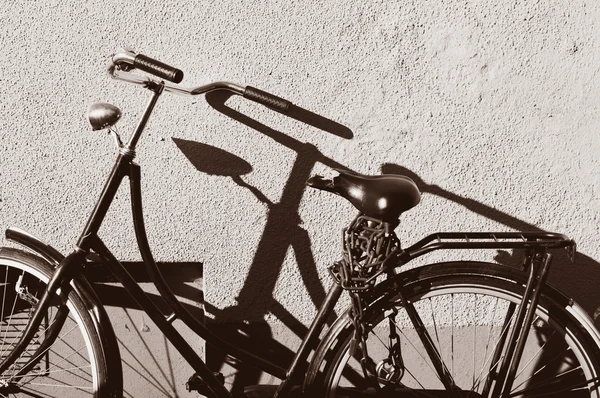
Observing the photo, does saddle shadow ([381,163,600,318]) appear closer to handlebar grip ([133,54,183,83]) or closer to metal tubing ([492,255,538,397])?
metal tubing ([492,255,538,397])

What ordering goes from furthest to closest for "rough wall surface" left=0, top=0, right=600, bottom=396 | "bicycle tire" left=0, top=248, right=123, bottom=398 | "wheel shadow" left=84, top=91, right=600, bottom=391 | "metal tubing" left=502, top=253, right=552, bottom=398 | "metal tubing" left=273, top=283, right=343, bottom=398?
1. "wheel shadow" left=84, top=91, right=600, bottom=391
2. "rough wall surface" left=0, top=0, right=600, bottom=396
3. "bicycle tire" left=0, top=248, right=123, bottom=398
4. "metal tubing" left=273, top=283, right=343, bottom=398
5. "metal tubing" left=502, top=253, right=552, bottom=398

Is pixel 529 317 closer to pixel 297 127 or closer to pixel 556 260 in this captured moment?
pixel 556 260

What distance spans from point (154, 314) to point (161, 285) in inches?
4.7

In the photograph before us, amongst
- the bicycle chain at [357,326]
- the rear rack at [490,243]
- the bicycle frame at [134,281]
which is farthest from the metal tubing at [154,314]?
the rear rack at [490,243]

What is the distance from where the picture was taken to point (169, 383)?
3.43 metres

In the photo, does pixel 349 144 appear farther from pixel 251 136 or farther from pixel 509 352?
pixel 509 352

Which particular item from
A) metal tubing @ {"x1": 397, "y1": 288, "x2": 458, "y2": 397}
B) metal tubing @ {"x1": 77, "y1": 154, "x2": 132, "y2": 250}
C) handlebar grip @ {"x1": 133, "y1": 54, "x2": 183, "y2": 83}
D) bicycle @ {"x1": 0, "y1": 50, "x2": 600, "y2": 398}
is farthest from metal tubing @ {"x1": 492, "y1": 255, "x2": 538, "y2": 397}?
metal tubing @ {"x1": 77, "y1": 154, "x2": 132, "y2": 250}

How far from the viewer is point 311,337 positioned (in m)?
2.74

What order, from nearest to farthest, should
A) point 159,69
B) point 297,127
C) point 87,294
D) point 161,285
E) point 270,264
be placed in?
point 159,69, point 87,294, point 161,285, point 297,127, point 270,264

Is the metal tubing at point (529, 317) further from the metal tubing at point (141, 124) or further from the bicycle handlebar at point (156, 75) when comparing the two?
the metal tubing at point (141, 124)

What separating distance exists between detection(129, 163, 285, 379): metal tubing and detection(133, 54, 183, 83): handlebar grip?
15.3 inches

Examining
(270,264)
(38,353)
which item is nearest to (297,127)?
(270,264)

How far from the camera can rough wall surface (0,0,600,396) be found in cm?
311

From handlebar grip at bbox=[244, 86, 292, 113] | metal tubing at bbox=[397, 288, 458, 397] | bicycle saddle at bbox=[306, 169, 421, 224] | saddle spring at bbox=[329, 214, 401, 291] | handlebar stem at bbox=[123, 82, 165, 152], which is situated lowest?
metal tubing at bbox=[397, 288, 458, 397]
